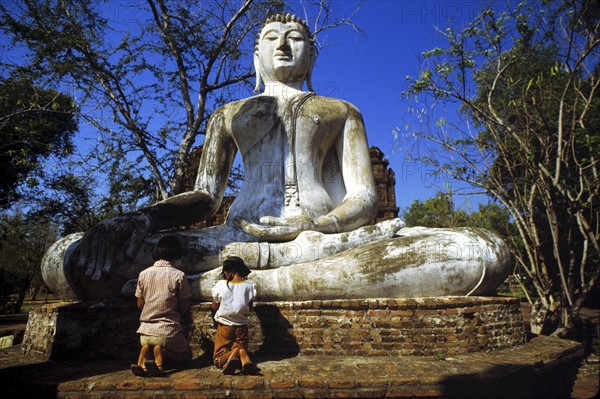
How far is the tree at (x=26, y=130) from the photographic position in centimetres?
781

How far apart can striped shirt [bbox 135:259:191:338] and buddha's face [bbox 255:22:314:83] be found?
8.64 feet

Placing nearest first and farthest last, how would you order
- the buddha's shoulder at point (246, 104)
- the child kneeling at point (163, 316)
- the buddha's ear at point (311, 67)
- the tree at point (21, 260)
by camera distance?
1. the child kneeling at point (163, 316)
2. the buddha's shoulder at point (246, 104)
3. the buddha's ear at point (311, 67)
4. the tree at point (21, 260)

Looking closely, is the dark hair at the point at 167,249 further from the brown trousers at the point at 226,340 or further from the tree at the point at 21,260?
the tree at the point at 21,260

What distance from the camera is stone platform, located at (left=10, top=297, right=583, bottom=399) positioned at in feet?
8.25

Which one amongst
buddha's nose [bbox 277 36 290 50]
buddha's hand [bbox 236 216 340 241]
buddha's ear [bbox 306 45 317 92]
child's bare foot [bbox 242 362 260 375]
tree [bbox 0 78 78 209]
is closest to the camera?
child's bare foot [bbox 242 362 260 375]

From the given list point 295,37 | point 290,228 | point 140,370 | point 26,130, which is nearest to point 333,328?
point 290,228

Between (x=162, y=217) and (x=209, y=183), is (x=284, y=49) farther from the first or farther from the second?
(x=162, y=217)

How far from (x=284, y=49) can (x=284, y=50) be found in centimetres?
1

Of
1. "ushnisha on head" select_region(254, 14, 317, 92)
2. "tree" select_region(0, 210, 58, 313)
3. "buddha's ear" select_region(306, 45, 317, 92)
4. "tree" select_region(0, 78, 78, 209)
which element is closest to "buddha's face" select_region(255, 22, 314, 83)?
"ushnisha on head" select_region(254, 14, 317, 92)

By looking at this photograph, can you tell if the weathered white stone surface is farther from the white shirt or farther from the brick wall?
the white shirt

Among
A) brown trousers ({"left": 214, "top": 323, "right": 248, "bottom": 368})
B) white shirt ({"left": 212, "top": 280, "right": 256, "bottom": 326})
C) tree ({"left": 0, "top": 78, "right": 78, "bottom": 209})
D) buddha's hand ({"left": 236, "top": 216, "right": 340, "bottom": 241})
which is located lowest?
brown trousers ({"left": 214, "top": 323, "right": 248, "bottom": 368})

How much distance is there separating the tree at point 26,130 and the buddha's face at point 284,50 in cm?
429

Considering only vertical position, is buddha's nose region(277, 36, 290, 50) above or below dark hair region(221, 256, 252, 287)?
above

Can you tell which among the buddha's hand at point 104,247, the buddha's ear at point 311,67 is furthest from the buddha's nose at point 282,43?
the buddha's hand at point 104,247
